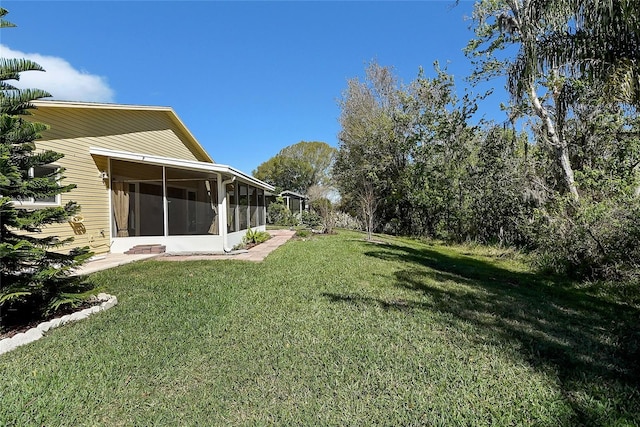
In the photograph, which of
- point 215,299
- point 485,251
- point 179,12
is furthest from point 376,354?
point 485,251

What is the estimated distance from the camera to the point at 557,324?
432 cm

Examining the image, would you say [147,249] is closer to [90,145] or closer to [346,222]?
[90,145]

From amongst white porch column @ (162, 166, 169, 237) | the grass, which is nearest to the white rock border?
the grass

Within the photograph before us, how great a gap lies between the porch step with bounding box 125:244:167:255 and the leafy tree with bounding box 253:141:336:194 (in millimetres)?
28549

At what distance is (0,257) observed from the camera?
3721mm

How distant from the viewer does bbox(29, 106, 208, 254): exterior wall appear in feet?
27.5

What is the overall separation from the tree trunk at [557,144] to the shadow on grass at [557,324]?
3.81 m

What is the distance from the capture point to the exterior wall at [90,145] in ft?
27.5

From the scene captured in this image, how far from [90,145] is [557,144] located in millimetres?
14115

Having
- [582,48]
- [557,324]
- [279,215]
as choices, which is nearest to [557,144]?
[582,48]

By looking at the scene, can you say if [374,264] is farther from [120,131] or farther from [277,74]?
[277,74]

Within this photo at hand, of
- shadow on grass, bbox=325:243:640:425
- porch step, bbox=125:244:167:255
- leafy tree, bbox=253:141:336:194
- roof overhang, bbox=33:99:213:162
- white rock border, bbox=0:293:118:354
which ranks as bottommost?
shadow on grass, bbox=325:243:640:425

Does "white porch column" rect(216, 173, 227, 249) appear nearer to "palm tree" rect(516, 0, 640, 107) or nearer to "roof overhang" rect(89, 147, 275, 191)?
"roof overhang" rect(89, 147, 275, 191)

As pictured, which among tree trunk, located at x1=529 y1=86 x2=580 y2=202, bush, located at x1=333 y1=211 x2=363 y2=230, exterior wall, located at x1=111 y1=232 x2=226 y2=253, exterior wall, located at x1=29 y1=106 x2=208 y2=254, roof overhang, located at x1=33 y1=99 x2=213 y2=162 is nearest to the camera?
roof overhang, located at x1=33 y1=99 x2=213 y2=162
